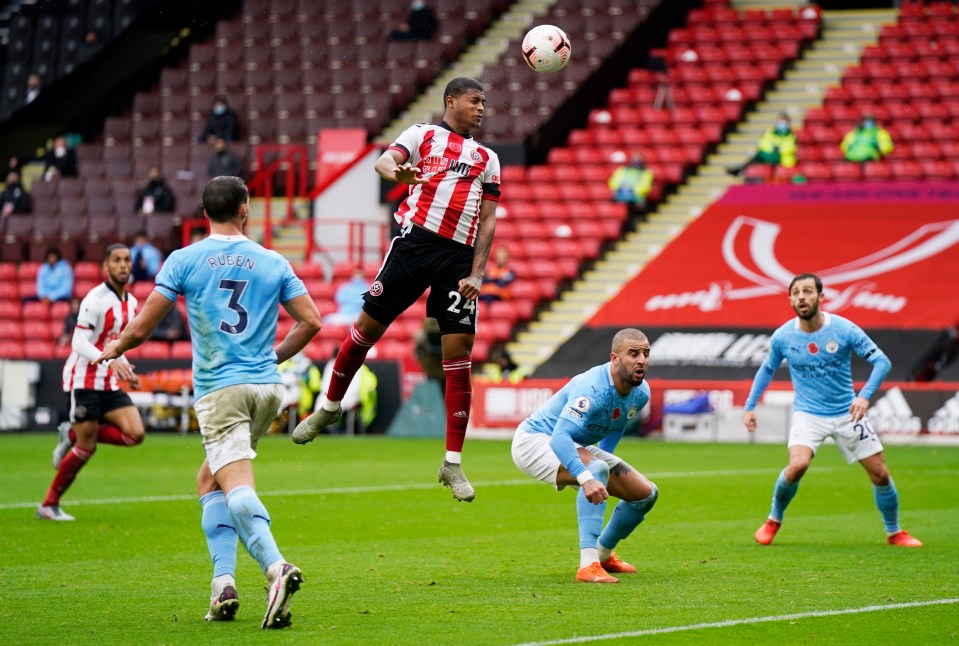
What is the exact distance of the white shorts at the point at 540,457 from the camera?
30.8 ft

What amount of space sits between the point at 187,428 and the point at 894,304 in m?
11.8

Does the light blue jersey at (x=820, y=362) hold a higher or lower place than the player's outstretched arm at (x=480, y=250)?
lower

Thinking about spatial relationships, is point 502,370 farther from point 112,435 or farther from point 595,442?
point 595,442

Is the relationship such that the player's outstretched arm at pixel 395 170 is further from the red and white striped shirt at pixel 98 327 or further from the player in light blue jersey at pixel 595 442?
the red and white striped shirt at pixel 98 327

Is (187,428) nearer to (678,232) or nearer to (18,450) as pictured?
(18,450)

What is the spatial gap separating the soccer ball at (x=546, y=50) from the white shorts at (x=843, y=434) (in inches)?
143

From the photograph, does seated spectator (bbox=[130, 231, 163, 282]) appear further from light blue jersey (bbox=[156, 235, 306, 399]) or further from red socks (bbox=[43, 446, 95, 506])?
light blue jersey (bbox=[156, 235, 306, 399])

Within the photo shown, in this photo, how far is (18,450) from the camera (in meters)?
20.8

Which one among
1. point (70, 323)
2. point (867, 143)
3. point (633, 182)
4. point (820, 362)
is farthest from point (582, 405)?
point (633, 182)

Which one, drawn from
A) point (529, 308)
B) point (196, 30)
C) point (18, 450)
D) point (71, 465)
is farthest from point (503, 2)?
point (71, 465)

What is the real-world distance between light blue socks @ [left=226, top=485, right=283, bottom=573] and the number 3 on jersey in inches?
31.2

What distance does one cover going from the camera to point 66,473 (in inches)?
507

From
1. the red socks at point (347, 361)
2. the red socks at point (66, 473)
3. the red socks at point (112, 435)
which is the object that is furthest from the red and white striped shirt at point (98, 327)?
the red socks at point (347, 361)

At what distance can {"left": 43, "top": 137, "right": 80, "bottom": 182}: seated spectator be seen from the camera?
105ft
